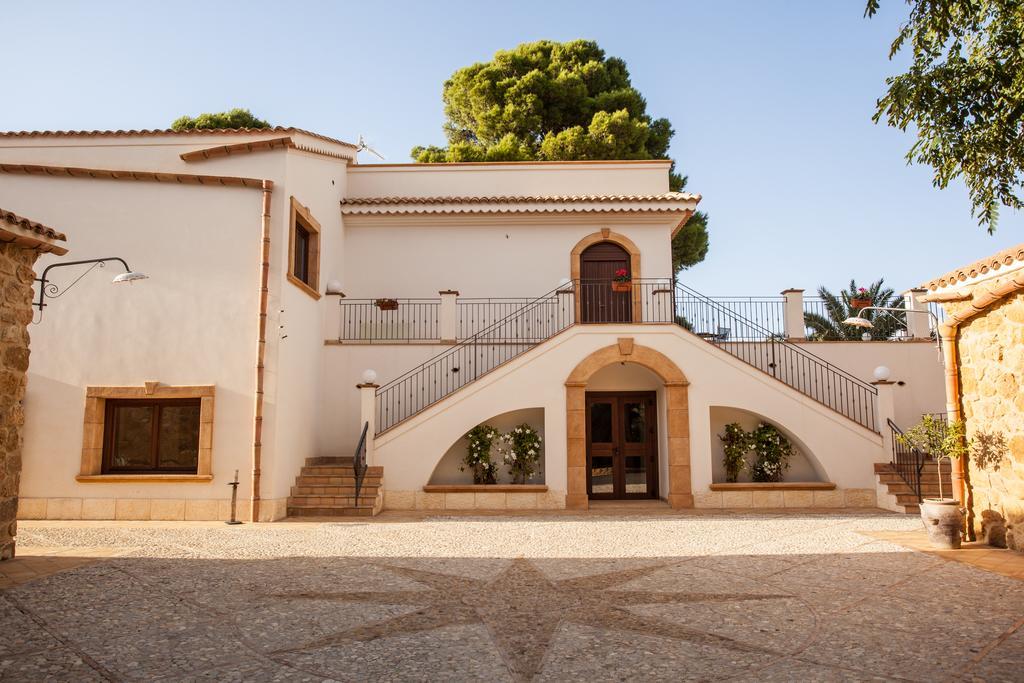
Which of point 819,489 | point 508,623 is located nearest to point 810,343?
point 819,489

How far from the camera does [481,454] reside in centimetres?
1262

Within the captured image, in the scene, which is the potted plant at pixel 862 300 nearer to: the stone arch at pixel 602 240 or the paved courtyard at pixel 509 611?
the stone arch at pixel 602 240

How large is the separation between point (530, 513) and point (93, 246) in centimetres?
831

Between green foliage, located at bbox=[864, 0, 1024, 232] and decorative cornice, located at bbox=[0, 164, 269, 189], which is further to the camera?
decorative cornice, located at bbox=[0, 164, 269, 189]

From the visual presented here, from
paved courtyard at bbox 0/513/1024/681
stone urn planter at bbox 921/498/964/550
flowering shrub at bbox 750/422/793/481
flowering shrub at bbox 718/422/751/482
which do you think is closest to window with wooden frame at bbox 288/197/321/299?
paved courtyard at bbox 0/513/1024/681

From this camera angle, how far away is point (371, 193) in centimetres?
1623

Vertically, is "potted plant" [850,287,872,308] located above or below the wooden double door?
above

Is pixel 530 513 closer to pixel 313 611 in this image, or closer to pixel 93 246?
pixel 313 611

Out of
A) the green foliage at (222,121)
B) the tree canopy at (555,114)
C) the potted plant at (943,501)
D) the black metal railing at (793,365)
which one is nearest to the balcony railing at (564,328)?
the black metal railing at (793,365)

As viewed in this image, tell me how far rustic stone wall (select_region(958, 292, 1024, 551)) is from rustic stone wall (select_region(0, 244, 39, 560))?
10347 mm

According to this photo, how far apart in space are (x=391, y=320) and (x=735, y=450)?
7.40 meters

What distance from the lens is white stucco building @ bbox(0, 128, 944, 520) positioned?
429 inches

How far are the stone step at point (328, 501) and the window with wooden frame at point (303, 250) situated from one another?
142 inches

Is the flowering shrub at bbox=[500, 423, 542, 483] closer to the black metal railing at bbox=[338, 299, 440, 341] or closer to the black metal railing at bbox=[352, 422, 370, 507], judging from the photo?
the black metal railing at bbox=[352, 422, 370, 507]
